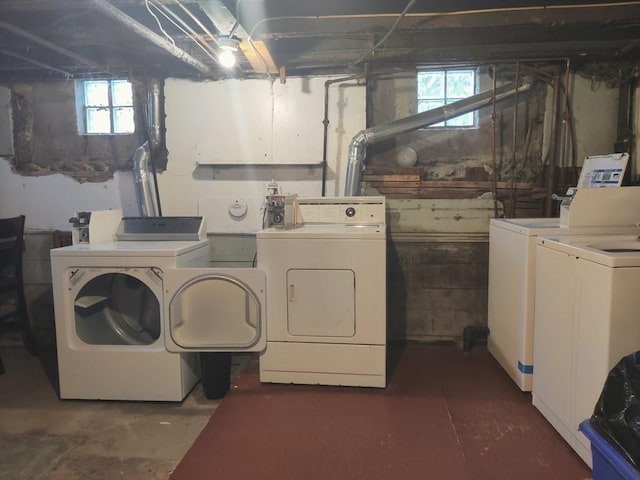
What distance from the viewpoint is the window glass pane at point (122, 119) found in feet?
11.8

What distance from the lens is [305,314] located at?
257 centimetres

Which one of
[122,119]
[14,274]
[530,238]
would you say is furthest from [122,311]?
[530,238]

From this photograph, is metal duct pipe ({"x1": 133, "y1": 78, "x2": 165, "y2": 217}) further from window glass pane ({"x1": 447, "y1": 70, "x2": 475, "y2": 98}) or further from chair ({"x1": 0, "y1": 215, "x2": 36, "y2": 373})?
window glass pane ({"x1": 447, "y1": 70, "x2": 475, "y2": 98})

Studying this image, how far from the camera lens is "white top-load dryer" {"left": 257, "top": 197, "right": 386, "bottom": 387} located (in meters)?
2.51

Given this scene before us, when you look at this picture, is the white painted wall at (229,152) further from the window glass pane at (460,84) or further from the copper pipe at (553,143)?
the copper pipe at (553,143)

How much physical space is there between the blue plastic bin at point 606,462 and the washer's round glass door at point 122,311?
2.28 metres

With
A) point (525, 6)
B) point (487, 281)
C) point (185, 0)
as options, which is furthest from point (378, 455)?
point (525, 6)

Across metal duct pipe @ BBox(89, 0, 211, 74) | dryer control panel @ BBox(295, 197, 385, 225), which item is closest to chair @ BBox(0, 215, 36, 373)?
metal duct pipe @ BBox(89, 0, 211, 74)

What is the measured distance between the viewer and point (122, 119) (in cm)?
360

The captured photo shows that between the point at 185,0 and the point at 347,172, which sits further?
the point at 347,172

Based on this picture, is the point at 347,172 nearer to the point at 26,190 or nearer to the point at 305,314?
the point at 305,314

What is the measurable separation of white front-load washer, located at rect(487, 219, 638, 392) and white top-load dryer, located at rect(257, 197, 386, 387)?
756mm

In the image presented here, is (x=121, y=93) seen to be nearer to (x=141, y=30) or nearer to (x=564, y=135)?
(x=141, y=30)

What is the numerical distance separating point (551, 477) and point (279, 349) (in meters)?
1.46
